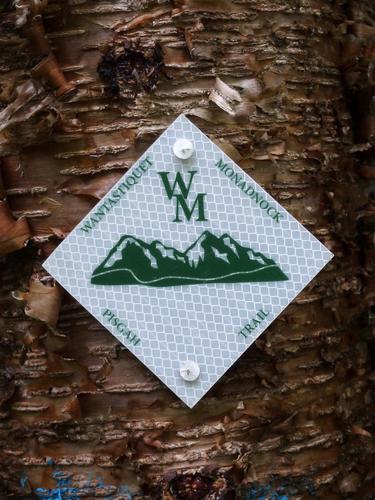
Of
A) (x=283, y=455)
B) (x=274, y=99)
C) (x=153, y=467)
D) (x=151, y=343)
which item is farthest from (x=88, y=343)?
(x=274, y=99)

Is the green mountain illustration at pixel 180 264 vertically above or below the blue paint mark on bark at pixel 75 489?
above

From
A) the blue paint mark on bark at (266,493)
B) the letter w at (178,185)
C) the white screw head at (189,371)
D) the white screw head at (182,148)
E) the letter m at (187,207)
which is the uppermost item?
the white screw head at (182,148)

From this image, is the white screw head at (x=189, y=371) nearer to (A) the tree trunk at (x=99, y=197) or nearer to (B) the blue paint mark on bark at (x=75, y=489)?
(A) the tree trunk at (x=99, y=197)

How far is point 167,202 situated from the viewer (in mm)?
977

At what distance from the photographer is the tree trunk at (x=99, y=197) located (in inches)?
38.1

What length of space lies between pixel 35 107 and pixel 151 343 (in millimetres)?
347

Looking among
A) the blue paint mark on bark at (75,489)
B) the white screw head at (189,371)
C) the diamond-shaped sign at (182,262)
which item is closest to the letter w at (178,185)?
the diamond-shaped sign at (182,262)

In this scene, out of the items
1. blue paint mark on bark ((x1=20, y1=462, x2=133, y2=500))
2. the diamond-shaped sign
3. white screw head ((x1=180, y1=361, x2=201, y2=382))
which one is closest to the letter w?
the diamond-shaped sign

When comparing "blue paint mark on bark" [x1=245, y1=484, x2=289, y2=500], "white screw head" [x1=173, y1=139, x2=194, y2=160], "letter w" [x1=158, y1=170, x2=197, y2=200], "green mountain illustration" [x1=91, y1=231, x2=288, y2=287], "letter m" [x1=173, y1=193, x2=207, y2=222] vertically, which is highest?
"white screw head" [x1=173, y1=139, x2=194, y2=160]

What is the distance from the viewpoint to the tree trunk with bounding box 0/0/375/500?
97cm

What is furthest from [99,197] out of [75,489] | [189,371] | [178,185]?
[75,489]

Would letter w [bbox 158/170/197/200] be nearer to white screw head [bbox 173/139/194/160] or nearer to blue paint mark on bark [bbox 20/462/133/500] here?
white screw head [bbox 173/139/194/160]

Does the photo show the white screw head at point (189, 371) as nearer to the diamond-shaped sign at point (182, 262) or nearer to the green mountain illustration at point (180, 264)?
the diamond-shaped sign at point (182, 262)

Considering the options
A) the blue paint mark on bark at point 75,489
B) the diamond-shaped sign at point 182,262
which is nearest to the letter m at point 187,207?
the diamond-shaped sign at point 182,262
